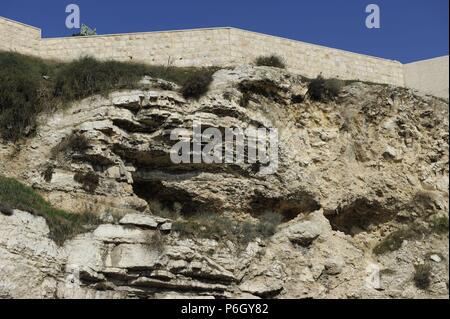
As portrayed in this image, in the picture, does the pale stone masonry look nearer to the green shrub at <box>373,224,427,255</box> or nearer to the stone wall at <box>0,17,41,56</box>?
the stone wall at <box>0,17,41,56</box>

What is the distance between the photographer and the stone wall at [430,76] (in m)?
17.5

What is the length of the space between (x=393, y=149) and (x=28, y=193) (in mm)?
7821

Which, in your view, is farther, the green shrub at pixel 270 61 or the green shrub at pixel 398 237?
the green shrub at pixel 270 61

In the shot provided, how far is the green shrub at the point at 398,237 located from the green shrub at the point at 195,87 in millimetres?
4948

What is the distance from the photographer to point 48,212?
1292cm

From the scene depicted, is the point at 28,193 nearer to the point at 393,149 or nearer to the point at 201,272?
the point at 201,272

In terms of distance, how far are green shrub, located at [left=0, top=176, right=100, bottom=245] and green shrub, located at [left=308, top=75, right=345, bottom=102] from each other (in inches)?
231

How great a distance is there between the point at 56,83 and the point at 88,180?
258 cm

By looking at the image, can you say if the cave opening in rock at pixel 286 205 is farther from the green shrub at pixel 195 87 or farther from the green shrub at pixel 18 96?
the green shrub at pixel 18 96

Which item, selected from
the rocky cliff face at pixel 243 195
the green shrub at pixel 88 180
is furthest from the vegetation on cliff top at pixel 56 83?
the green shrub at pixel 88 180

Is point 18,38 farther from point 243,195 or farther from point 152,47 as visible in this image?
point 243,195

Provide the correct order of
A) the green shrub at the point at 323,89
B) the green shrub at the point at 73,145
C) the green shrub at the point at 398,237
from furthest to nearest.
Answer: the green shrub at the point at 323,89
the green shrub at the point at 398,237
the green shrub at the point at 73,145

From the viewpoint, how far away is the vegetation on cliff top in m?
14.7

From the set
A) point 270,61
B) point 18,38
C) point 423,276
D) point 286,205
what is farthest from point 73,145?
point 423,276
